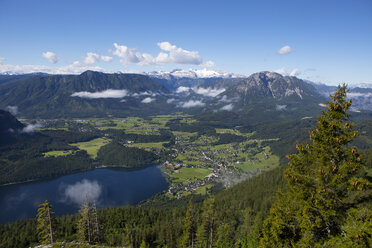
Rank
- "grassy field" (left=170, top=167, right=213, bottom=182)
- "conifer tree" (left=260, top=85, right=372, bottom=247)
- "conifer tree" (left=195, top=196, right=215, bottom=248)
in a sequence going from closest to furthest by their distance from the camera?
"conifer tree" (left=260, top=85, right=372, bottom=247)
"conifer tree" (left=195, top=196, right=215, bottom=248)
"grassy field" (left=170, top=167, right=213, bottom=182)

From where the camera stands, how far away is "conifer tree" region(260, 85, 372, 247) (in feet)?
48.3

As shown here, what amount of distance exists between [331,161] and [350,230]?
5.00 metres

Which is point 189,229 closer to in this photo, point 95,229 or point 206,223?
point 206,223

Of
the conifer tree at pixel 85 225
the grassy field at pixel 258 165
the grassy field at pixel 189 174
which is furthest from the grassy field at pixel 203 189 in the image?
the conifer tree at pixel 85 225

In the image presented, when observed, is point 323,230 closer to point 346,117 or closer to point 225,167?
point 346,117

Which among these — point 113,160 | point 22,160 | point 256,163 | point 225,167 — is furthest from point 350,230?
point 22,160

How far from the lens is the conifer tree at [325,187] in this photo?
1473 cm

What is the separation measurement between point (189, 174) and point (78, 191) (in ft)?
242

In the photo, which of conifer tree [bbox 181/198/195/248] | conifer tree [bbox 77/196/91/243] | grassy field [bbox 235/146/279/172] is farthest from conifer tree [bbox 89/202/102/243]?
grassy field [bbox 235/146/279/172]

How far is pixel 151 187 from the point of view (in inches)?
5620

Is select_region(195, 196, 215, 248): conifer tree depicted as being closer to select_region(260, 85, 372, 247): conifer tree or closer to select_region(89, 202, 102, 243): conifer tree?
select_region(89, 202, 102, 243): conifer tree

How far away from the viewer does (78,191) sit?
139500mm

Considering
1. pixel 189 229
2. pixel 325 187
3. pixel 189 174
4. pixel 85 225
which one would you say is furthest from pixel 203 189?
pixel 325 187

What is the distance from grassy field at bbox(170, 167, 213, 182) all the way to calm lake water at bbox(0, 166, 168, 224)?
974cm
